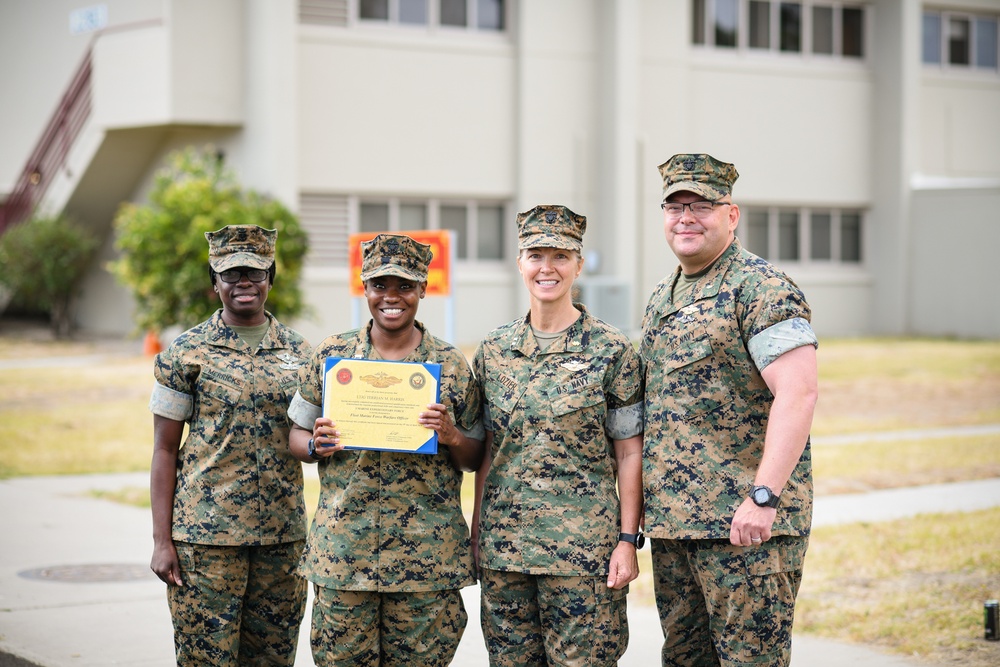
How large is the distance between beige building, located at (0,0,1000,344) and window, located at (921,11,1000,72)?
57 millimetres

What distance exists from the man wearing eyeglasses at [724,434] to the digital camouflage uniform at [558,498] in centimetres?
16

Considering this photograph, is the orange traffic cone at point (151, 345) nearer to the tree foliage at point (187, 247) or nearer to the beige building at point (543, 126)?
the tree foliage at point (187, 247)

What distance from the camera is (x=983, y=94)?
28750 millimetres

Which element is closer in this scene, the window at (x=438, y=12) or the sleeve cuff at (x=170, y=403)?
the sleeve cuff at (x=170, y=403)

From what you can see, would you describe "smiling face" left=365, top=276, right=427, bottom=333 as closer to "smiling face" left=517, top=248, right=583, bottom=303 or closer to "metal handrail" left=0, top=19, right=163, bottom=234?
"smiling face" left=517, top=248, right=583, bottom=303

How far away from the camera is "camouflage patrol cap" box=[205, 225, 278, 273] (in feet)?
16.2

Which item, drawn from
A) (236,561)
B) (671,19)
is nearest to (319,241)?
(671,19)

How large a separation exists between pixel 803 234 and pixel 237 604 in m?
23.6

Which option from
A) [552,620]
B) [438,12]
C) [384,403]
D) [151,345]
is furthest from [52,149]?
[552,620]

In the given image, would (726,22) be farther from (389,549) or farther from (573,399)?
(389,549)

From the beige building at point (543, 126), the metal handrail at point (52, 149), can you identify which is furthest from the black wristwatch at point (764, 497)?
the metal handrail at point (52, 149)

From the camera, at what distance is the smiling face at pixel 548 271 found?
184 inches

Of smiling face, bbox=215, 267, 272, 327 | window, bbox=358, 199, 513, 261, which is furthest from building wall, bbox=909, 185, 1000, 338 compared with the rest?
smiling face, bbox=215, 267, 272, 327

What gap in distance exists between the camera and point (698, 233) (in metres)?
4.65
